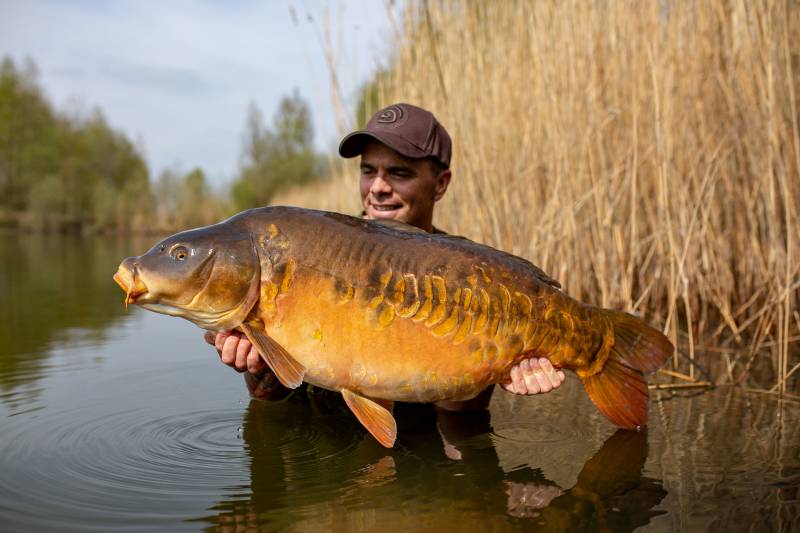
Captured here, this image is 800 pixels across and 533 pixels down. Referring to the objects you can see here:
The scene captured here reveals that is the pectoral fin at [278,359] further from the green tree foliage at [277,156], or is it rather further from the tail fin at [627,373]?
the green tree foliage at [277,156]

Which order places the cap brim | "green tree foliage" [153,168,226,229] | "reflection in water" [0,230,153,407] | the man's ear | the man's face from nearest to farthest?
the cap brim → the man's face → the man's ear → "reflection in water" [0,230,153,407] → "green tree foliage" [153,168,226,229]

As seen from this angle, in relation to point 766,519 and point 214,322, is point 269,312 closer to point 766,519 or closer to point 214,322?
point 214,322

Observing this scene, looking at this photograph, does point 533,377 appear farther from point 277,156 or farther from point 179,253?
point 277,156

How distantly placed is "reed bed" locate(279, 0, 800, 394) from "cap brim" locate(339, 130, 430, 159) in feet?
3.97

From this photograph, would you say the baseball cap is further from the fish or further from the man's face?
the fish

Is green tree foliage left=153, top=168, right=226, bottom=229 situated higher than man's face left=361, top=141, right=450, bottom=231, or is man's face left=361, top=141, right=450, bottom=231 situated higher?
green tree foliage left=153, top=168, right=226, bottom=229

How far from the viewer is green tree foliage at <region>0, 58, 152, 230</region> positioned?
3127 cm

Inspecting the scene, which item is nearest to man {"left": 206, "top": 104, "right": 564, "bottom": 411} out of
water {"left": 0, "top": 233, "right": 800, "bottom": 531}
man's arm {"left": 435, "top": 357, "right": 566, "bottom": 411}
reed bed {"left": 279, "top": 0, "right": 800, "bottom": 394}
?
→ water {"left": 0, "top": 233, "right": 800, "bottom": 531}

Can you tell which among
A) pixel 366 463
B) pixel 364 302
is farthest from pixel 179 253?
pixel 366 463

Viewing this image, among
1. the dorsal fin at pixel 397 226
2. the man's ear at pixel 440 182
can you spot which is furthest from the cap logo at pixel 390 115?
the dorsal fin at pixel 397 226

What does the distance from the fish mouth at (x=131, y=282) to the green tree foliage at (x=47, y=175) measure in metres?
30.7

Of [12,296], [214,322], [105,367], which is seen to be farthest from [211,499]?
[12,296]

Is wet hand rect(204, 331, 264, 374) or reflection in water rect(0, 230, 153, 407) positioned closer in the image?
wet hand rect(204, 331, 264, 374)

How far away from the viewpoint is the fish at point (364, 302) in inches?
74.0
